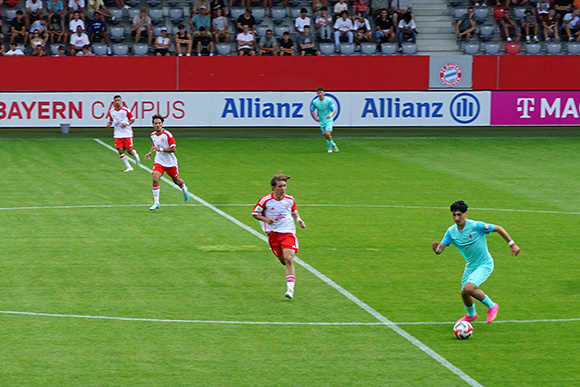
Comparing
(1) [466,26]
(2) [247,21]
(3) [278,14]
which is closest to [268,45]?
(2) [247,21]

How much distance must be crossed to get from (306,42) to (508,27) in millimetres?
9321

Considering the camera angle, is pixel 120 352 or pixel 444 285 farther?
pixel 444 285

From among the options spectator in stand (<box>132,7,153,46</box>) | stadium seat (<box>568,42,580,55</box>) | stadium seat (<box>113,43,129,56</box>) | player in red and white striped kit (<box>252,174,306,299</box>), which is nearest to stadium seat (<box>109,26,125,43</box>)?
spectator in stand (<box>132,7,153,46</box>)

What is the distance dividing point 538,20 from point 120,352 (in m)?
37.7

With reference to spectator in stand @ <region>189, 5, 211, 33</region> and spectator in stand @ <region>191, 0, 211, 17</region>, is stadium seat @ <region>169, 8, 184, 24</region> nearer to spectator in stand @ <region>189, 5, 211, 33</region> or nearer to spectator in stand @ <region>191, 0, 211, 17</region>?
spectator in stand @ <region>191, 0, 211, 17</region>

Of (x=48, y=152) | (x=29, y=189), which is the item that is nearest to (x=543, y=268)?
(x=29, y=189)

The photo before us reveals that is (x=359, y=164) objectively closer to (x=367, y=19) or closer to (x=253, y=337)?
(x=367, y=19)

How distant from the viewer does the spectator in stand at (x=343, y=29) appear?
44.0 m

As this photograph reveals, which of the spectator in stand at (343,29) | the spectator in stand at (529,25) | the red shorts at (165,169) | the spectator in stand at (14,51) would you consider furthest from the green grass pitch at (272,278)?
the spectator in stand at (529,25)

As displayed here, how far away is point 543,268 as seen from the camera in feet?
58.8

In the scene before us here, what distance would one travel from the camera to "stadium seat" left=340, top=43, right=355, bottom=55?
4378cm

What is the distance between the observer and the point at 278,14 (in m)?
45.2

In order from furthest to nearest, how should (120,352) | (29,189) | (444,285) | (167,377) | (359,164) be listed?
(359,164)
(29,189)
(444,285)
(120,352)
(167,377)

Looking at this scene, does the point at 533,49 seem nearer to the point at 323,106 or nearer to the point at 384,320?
the point at 323,106
